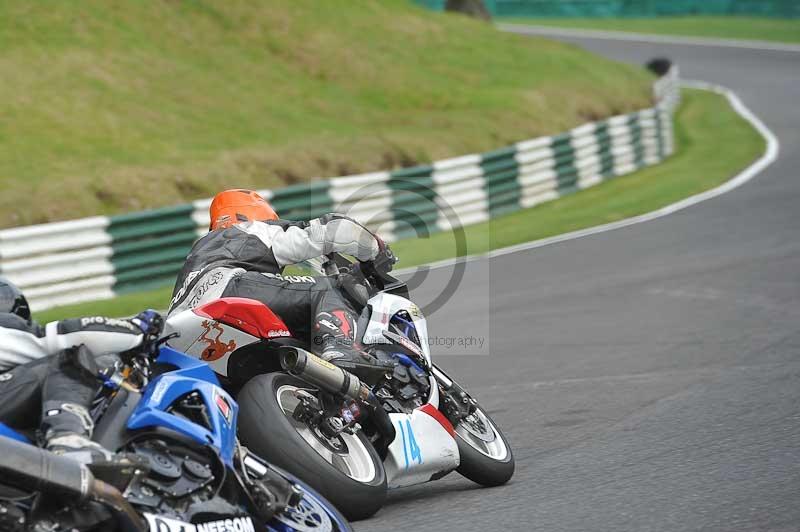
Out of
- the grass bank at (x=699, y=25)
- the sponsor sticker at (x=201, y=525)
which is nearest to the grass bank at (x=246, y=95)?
the sponsor sticker at (x=201, y=525)

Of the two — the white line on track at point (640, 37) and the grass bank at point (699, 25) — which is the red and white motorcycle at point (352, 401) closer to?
Answer: the white line on track at point (640, 37)

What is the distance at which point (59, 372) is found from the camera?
4262mm

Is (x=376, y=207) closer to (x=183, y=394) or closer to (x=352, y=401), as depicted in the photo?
(x=352, y=401)

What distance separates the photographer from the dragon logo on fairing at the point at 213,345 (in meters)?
5.26

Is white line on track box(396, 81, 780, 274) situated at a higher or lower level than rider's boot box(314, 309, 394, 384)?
lower

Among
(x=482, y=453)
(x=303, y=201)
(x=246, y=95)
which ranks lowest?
(x=246, y=95)

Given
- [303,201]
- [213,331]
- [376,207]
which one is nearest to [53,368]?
[213,331]

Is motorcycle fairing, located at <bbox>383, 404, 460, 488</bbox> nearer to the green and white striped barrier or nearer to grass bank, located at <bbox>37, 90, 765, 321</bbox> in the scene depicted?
grass bank, located at <bbox>37, 90, 765, 321</bbox>

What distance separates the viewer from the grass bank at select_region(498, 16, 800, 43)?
4634 cm

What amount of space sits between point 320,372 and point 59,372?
4.21 feet

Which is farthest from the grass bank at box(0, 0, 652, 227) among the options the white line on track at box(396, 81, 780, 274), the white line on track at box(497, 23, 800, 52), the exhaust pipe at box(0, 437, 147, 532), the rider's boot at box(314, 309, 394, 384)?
the white line on track at box(497, 23, 800, 52)

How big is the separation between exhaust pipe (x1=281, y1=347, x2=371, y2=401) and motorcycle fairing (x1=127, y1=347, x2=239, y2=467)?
0.47 metres

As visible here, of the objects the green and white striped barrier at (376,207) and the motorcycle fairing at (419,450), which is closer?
the motorcycle fairing at (419,450)

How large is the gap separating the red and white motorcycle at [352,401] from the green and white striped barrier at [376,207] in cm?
692
